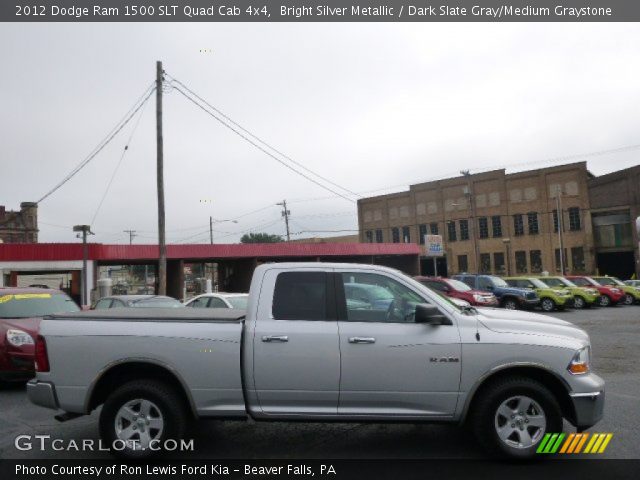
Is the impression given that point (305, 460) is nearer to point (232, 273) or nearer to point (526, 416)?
point (526, 416)

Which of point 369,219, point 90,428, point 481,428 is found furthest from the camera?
point 369,219

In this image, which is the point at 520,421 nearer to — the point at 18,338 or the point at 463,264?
the point at 18,338

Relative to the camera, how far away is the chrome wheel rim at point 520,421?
478cm

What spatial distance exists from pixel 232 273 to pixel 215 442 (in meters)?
37.5

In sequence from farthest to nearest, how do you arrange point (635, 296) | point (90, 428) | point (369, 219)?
1. point (369, 219)
2. point (635, 296)
3. point (90, 428)

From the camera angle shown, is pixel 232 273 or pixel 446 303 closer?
pixel 446 303

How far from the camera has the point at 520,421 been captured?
4.80 metres

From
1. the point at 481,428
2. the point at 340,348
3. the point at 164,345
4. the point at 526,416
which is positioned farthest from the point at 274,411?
the point at 526,416

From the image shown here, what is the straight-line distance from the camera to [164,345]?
16.3 feet

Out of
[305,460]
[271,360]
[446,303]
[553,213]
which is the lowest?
[305,460]

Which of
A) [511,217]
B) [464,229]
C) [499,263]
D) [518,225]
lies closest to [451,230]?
[464,229]

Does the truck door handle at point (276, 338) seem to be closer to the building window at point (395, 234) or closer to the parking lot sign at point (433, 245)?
the parking lot sign at point (433, 245)

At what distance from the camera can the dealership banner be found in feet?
14.9

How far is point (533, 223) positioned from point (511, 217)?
7.40 feet
